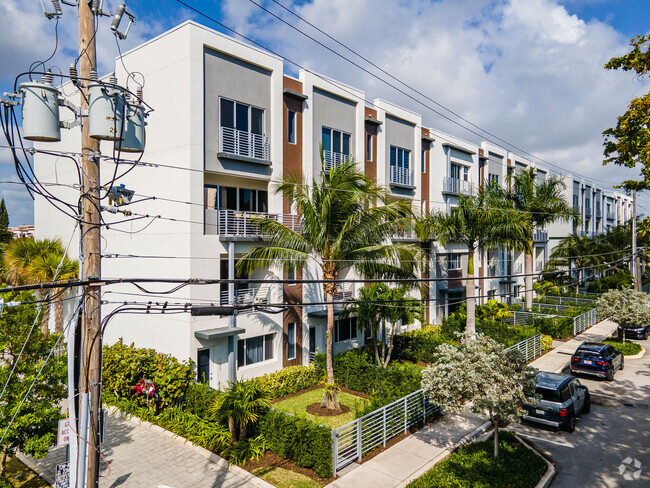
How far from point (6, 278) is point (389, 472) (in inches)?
712

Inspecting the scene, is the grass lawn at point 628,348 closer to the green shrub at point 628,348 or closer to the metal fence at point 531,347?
the green shrub at point 628,348

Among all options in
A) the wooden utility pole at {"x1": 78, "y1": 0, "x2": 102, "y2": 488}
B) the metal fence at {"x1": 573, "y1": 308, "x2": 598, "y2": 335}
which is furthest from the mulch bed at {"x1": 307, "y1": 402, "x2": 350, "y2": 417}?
the metal fence at {"x1": 573, "y1": 308, "x2": 598, "y2": 335}

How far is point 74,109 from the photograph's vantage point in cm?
699

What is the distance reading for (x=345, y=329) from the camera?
23469 mm

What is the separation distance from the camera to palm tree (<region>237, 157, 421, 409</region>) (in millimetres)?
16625

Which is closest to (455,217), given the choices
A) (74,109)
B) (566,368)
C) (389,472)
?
(566,368)

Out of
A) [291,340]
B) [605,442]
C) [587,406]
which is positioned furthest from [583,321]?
[291,340]

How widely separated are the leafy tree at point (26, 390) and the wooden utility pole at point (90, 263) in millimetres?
2724

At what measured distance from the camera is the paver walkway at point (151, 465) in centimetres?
1120

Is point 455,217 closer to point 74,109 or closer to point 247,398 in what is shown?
point 247,398

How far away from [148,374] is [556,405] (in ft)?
45.7

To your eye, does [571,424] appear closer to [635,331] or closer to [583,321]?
[635,331]

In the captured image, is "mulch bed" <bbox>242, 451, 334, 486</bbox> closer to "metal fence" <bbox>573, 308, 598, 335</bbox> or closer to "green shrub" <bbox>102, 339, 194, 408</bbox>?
"green shrub" <bbox>102, 339, 194, 408</bbox>

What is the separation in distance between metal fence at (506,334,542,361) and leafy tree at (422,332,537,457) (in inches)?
433
